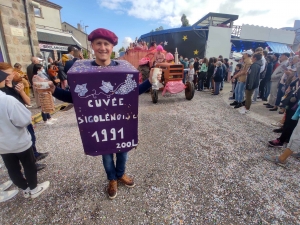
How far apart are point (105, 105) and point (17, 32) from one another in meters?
6.89

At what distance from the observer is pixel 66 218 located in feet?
5.65

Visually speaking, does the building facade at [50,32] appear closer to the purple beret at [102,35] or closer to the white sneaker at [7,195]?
the white sneaker at [7,195]

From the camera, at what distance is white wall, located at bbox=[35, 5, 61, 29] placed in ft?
65.0

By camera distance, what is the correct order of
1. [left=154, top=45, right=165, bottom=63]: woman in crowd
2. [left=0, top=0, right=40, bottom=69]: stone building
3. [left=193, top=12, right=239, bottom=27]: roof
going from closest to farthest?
[left=0, top=0, right=40, bottom=69]: stone building → [left=154, top=45, right=165, bottom=63]: woman in crowd → [left=193, top=12, right=239, bottom=27]: roof

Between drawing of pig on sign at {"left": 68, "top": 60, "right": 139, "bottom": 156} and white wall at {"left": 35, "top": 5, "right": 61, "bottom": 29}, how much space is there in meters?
24.3

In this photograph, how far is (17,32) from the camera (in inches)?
232

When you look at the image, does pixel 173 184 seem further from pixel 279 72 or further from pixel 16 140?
pixel 279 72

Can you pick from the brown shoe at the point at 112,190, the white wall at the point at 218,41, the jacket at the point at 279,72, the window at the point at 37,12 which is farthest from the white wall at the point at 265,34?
the window at the point at 37,12

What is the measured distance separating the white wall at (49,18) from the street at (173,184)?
22.6 metres

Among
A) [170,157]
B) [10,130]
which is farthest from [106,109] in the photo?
[170,157]

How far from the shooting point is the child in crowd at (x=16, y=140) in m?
1.58

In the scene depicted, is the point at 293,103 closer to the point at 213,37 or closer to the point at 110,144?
the point at 110,144

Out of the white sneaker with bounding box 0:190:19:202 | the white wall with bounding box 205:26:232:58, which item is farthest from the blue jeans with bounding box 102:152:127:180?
the white wall with bounding box 205:26:232:58

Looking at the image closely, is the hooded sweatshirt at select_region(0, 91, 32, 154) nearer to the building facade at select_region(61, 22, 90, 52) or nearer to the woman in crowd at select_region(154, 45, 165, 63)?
the woman in crowd at select_region(154, 45, 165, 63)
